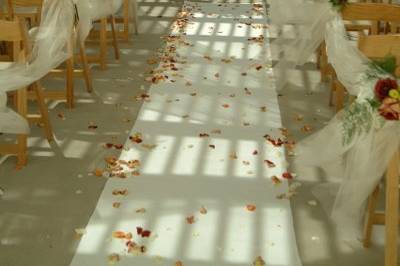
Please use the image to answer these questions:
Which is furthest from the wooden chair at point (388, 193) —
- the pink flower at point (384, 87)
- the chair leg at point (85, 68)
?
the chair leg at point (85, 68)

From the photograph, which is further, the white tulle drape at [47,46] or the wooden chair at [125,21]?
the wooden chair at [125,21]

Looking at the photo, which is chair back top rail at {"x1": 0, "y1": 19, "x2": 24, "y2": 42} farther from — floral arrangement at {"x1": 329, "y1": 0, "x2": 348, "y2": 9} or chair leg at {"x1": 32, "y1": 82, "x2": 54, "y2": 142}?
floral arrangement at {"x1": 329, "y1": 0, "x2": 348, "y2": 9}

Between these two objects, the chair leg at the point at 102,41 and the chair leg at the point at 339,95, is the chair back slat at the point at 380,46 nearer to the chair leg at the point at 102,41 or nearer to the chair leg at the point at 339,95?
the chair leg at the point at 339,95

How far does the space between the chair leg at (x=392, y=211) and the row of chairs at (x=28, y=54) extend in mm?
2119

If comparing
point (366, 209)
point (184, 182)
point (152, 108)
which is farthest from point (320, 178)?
point (152, 108)

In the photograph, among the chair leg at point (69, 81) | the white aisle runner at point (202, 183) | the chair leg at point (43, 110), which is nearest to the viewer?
the white aisle runner at point (202, 183)

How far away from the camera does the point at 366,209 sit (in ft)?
9.12

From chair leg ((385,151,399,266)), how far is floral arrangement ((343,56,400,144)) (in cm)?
19

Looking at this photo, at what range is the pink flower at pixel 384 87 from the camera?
2.15 metres

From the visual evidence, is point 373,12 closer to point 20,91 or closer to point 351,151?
point 351,151

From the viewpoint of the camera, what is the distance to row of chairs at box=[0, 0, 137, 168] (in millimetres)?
3088

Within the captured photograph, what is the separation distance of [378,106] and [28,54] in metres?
2.13

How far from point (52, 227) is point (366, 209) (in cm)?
165

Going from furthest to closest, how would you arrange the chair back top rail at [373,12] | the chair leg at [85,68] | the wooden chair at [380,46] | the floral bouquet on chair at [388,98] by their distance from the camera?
the chair leg at [85,68]
the chair back top rail at [373,12]
the wooden chair at [380,46]
the floral bouquet on chair at [388,98]
